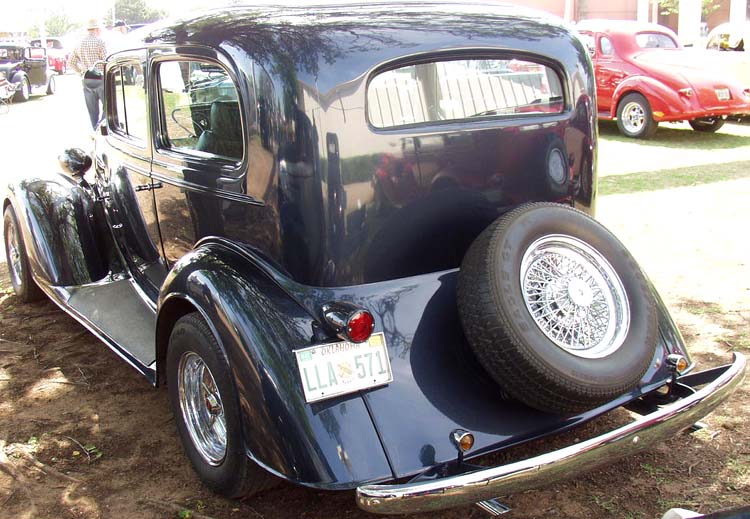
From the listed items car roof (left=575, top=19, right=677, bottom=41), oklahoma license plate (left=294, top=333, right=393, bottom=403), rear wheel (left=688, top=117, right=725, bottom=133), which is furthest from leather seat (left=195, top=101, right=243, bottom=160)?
rear wheel (left=688, top=117, right=725, bottom=133)

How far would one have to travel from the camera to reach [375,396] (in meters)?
2.48

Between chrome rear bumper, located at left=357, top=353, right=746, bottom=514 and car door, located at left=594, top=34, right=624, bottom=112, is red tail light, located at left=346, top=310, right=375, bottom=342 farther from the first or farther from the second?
car door, located at left=594, top=34, right=624, bottom=112

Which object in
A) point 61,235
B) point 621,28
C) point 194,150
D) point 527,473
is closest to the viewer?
point 527,473

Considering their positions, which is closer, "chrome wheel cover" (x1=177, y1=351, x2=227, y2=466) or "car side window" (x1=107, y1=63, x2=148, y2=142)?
"chrome wheel cover" (x1=177, y1=351, x2=227, y2=466)

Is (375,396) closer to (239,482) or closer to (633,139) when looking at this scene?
(239,482)

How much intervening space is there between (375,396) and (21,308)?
343 cm

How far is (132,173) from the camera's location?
396 cm

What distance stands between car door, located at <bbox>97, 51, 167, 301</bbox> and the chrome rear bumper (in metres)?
2.11

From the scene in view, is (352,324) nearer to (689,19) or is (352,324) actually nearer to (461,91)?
(461,91)

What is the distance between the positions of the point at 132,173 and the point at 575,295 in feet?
8.04

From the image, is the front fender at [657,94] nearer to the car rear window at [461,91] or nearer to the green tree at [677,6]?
the car rear window at [461,91]

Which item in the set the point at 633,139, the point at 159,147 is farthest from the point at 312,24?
the point at 633,139

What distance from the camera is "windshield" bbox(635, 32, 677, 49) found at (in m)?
11.1

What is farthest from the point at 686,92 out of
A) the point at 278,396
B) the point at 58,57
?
the point at 58,57
